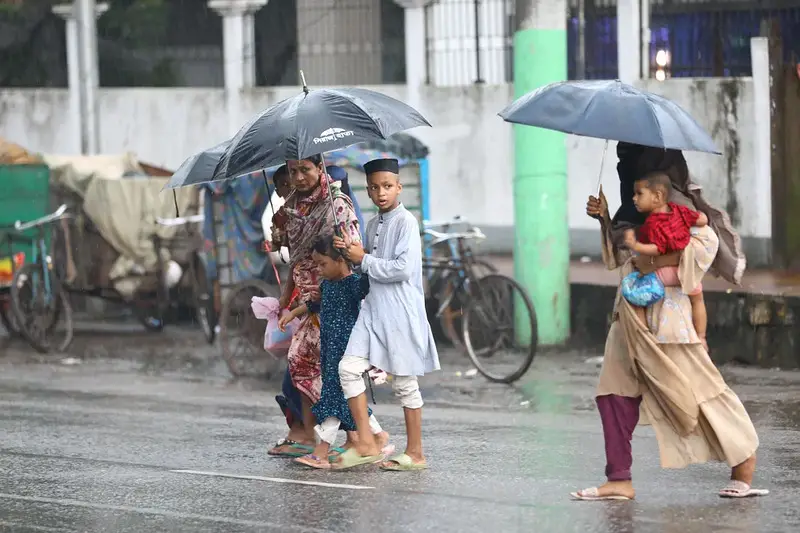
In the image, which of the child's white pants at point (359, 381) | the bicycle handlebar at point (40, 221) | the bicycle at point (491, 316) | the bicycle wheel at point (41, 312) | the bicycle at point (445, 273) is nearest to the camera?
the child's white pants at point (359, 381)

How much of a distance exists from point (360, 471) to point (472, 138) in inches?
399

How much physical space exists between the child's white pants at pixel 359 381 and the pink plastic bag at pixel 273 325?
0.89 metres

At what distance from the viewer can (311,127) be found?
7332 millimetres

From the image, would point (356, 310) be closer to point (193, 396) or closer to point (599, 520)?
point (599, 520)

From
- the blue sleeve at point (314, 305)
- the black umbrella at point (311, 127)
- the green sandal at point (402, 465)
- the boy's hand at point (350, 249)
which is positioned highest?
the black umbrella at point (311, 127)

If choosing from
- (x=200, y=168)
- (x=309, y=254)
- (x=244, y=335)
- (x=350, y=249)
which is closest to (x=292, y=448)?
(x=309, y=254)

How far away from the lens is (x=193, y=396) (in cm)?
1134

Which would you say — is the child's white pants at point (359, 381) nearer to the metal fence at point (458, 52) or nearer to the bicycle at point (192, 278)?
the bicycle at point (192, 278)

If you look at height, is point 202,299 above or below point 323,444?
above

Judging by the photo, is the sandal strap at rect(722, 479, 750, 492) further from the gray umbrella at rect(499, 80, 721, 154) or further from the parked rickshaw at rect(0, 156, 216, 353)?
the parked rickshaw at rect(0, 156, 216, 353)

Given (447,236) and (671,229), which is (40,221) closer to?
(447,236)

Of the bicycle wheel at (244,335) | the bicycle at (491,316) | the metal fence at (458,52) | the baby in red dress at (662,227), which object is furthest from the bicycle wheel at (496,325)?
the metal fence at (458,52)

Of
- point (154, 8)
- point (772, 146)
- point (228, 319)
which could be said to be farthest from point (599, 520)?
point (154, 8)

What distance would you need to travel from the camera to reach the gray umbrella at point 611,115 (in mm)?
6500
